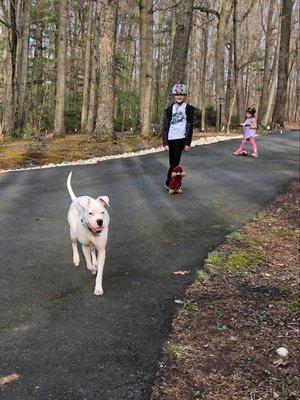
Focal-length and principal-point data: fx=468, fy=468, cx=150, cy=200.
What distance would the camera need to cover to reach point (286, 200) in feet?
35.0

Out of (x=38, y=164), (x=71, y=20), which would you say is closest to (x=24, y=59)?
(x=38, y=164)

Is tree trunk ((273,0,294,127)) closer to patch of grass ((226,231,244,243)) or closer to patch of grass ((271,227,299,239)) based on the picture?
patch of grass ((271,227,299,239))

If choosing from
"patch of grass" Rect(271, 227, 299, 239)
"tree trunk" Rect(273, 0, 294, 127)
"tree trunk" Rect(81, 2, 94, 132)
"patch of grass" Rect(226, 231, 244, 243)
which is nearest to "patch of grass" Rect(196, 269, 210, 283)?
"patch of grass" Rect(226, 231, 244, 243)

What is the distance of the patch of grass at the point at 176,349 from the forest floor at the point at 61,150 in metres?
11.0

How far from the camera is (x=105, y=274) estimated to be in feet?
19.3

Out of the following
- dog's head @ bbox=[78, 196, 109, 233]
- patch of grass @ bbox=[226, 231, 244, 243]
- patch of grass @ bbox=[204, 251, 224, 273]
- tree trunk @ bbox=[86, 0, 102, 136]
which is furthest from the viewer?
tree trunk @ bbox=[86, 0, 102, 136]

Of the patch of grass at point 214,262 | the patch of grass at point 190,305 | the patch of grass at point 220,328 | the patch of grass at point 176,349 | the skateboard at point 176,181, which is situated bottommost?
the patch of grass at point 220,328

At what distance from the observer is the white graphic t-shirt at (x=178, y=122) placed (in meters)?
9.67

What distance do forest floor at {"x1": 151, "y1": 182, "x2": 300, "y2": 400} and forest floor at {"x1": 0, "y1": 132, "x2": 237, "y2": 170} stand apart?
8900 millimetres

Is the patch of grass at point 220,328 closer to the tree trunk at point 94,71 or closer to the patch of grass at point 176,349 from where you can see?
the patch of grass at point 176,349

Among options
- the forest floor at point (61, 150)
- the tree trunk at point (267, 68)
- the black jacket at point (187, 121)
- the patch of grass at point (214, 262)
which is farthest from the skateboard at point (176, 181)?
the tree trunk at point (267, 68)

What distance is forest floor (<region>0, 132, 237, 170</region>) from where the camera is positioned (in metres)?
14.8

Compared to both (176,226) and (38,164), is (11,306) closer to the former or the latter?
(176,226)

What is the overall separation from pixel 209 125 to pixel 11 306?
114ft
